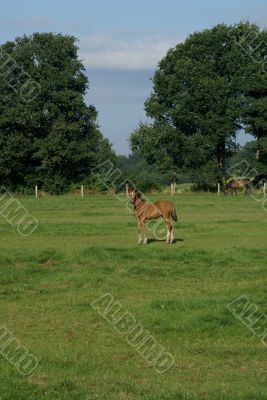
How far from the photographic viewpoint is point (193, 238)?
1045 inches

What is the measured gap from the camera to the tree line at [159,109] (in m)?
65.1

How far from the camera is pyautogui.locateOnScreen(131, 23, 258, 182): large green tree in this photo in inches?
2566

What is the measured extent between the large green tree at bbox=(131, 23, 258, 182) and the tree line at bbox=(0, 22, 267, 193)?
99 millimetres

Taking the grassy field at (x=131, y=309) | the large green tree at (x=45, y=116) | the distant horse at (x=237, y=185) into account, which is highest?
the large green tree at (x=45, y=116)

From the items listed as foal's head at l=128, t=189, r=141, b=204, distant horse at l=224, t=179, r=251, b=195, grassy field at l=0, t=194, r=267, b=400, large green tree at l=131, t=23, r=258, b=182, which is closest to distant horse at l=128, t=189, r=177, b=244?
foal's head at l=128, t=189, r=141, b=204

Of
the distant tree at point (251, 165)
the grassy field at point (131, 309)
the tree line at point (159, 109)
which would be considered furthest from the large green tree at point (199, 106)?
the grassy field at point (131, 309)

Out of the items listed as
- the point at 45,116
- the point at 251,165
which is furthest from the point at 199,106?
the point at 45,116

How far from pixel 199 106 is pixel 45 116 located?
15408 mm

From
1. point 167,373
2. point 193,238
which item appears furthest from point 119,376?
point 193,238

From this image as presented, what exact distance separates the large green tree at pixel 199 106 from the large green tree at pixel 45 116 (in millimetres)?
6069

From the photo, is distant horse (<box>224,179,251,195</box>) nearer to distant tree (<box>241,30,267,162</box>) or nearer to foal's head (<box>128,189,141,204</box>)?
distant tree (<box>241,30,267,162</box>)

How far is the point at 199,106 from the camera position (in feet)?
217

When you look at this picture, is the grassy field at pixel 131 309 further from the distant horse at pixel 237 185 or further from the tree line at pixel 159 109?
the tree line at pixel 159 109

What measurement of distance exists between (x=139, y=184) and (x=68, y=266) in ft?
148
